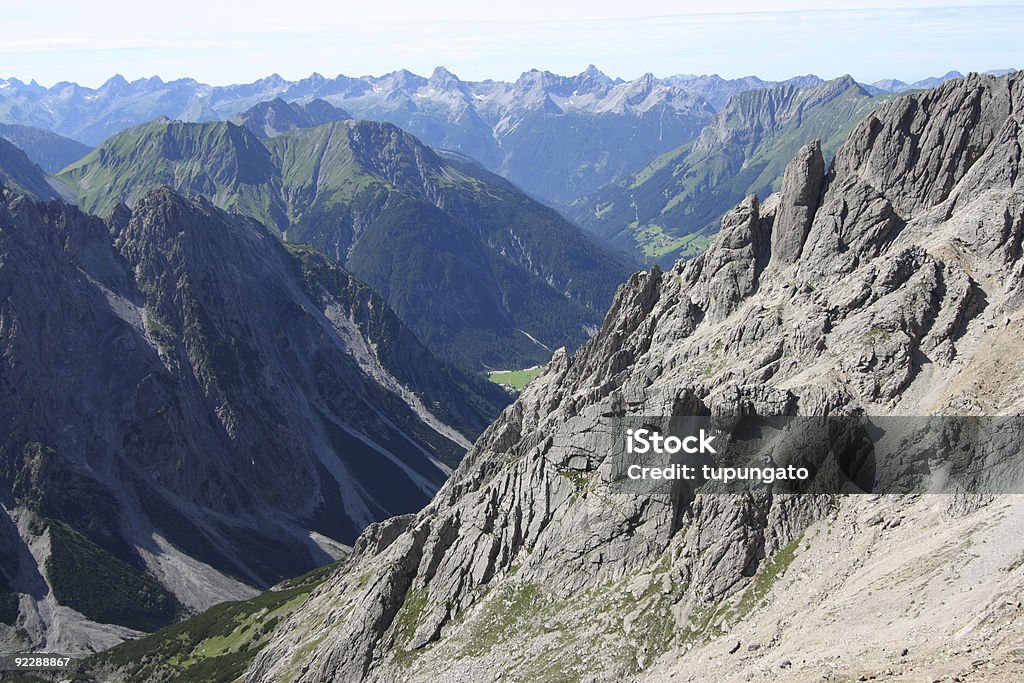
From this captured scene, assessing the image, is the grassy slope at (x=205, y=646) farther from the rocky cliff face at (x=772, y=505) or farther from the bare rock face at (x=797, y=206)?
the bare rock face at (x=797, y=206)

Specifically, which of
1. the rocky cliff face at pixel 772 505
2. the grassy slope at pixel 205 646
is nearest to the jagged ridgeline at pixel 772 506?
the rocky cliff face at pixel 772 505

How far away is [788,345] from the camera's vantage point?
99.9m

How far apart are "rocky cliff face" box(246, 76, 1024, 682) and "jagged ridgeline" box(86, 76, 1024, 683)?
0.27 m

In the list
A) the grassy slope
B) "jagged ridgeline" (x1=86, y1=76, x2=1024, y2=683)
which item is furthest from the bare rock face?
the grassy slope

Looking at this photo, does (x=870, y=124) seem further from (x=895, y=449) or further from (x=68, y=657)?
(x=68, y=657)

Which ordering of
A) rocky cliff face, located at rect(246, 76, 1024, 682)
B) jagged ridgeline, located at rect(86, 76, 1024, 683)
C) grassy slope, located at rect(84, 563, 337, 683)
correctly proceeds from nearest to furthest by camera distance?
A: 1. jagged ridgeline, located at rect(86, 76, 1024, 683)
2. rocky cliff face, located at rect(246, 76, 1024, 682)
3. grassy slope, located at rect(84, 563, 337, 683)

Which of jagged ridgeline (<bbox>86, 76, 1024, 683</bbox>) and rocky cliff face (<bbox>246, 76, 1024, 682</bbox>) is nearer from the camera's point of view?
jagged ridgeline (<bbox>86, 76, 1024, 683</bbox>)

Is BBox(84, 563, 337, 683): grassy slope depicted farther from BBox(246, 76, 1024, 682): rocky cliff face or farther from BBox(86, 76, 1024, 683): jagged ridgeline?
BBox(86, 76, 1024, 683): jagged ridgeline

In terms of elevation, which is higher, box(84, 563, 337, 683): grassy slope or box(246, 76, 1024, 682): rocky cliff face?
box(246, 76, 1024, 682): rocky cliff face

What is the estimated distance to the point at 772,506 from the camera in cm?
8212

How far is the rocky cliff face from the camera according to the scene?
6769 centimetres

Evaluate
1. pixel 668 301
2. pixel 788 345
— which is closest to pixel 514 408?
pixel 668 301

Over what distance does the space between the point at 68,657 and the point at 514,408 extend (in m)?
108

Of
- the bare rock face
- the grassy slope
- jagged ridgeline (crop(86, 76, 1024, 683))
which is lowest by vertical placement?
the grassy slope
